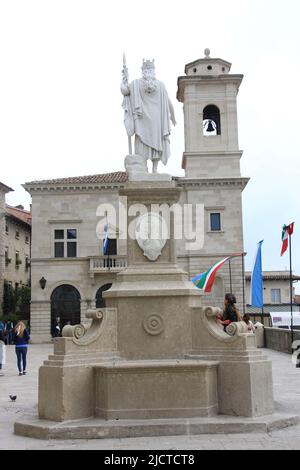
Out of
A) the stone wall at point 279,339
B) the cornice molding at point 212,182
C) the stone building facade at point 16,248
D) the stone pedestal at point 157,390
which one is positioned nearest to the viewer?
the stone pedestal at point 157,390

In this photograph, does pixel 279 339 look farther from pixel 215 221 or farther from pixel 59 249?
pixel 59 249

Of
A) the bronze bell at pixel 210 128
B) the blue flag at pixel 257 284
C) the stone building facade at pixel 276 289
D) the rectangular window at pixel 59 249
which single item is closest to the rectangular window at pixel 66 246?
the rectangular window at pixel 59 249

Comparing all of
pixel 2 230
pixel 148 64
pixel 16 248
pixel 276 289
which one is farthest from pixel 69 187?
pixel 148 64

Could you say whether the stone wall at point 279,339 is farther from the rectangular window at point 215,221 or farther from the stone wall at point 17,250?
the stone wall at point 17,250

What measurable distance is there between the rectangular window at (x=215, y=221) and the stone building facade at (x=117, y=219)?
68mm

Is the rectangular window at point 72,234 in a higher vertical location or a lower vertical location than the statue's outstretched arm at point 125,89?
higher

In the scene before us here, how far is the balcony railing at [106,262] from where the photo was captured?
40.5 meters

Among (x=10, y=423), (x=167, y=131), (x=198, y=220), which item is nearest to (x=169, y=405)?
(x=10, y=423)

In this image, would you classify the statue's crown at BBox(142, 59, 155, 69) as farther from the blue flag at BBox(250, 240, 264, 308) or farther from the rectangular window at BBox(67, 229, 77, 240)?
the rectangular window at BBox(67, 229, 77, 240)

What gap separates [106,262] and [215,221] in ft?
26.0

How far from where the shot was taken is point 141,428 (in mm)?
7121

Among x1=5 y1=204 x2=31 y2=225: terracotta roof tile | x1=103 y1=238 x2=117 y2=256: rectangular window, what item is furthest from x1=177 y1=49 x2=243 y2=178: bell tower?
x1=5 y1=204 x2=31 y2=225: terracotta roof tile

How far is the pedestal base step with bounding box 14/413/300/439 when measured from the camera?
7094mm

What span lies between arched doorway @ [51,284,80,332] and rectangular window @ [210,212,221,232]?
33.7 ft
